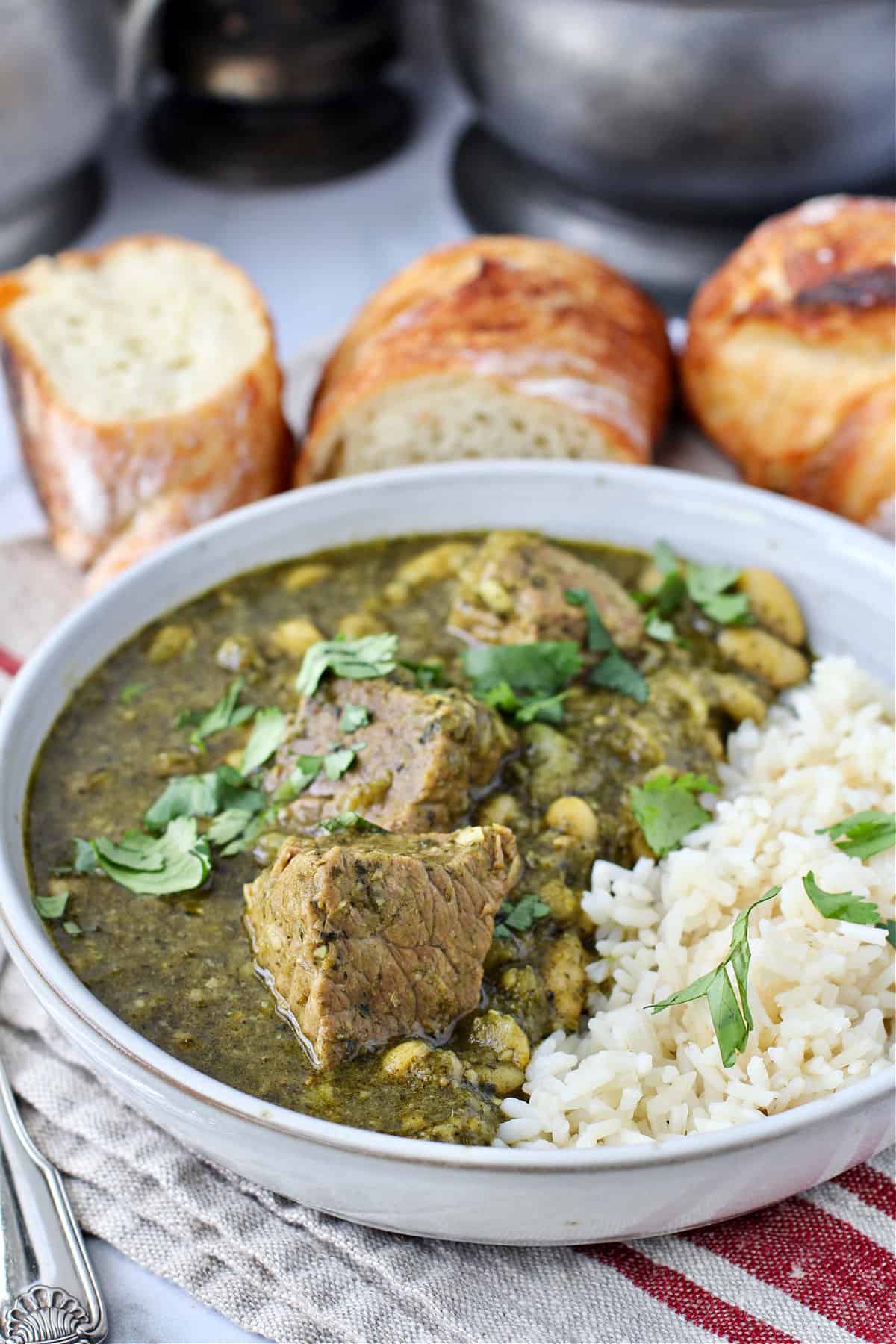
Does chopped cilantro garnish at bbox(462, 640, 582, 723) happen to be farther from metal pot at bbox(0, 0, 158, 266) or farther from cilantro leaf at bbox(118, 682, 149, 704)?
metal pot at bbox(0, 0, 158, 266)

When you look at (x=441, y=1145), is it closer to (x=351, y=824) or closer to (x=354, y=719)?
(x=351, y=824)

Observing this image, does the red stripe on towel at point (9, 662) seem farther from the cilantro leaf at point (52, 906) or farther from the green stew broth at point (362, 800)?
the cilantro leaf at point (52, 906)

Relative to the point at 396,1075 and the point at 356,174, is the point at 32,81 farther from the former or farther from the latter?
the point at 396,1075

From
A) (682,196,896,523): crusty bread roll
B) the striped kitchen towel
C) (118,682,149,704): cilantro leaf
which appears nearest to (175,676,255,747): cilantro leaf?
(118,682,149,704): cilantro leaf

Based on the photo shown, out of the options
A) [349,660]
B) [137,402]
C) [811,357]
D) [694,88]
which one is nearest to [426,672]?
[349,660]

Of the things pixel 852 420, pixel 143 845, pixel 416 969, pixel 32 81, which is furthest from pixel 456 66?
pixel 416 969

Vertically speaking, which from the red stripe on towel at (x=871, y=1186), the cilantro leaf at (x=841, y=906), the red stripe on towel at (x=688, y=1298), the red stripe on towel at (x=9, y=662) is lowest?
the red stripe on towel at (x=871, y=1186)

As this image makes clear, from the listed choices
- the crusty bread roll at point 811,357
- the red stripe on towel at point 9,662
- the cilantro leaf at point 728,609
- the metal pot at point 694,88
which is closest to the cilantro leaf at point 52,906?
the red stripe on towel at point 9,662
